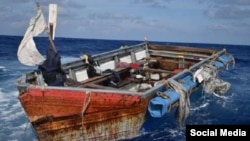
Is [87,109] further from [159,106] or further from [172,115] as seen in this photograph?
[172,115]

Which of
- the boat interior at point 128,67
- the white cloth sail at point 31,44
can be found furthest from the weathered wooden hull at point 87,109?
the boat interior at point 128,67

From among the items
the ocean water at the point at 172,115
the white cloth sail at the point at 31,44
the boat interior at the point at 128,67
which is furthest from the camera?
the boat interior at the point at 128,67

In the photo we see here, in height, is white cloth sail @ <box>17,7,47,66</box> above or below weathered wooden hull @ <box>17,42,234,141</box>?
above

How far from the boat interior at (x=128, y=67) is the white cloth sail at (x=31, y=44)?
0.38 m

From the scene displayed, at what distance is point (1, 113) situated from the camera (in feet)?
41.2

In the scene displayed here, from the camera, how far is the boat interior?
34.8 ft

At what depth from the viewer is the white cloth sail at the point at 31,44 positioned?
8.39 metres

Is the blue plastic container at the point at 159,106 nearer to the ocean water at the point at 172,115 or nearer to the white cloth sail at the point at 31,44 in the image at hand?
the ocean water at the point at 172,115

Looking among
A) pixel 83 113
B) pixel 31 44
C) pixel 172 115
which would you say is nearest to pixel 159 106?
pixel 83 113

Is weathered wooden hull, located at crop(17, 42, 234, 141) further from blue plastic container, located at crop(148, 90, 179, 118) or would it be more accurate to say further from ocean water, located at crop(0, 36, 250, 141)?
ocean water, located at crop(0, 36, 250, 141)

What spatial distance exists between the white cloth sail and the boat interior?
15.0 inches

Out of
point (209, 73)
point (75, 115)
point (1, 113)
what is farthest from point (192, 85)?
point (1, 113)

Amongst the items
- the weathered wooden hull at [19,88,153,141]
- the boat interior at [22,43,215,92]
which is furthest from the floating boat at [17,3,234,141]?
the boat interior at [22,43,215,92]

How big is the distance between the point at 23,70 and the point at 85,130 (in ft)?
53.9
